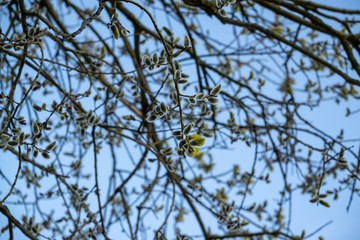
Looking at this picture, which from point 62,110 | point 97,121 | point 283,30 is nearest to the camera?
point 62,110

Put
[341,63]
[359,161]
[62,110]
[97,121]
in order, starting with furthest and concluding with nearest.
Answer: [341,63]
[359,161]
[97,121]
[62,110]

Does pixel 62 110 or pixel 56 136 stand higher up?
pixel 56 136

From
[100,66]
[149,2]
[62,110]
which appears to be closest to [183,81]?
[62,110]

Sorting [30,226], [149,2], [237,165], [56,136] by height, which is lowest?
[30,226]

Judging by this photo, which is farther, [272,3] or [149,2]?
[149,2]

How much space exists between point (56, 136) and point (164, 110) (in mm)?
2256

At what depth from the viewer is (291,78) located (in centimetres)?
354

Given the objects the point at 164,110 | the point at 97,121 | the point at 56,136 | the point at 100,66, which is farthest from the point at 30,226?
the point at 56,136

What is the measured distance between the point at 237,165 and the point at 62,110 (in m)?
2.15

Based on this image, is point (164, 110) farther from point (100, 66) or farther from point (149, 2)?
point (149, 2)

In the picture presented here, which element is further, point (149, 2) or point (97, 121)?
point (149, 2)

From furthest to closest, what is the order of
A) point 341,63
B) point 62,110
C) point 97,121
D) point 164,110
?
point 341,63
point 97,121
point 62,110
point 164,110

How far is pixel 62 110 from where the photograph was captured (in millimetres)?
1671

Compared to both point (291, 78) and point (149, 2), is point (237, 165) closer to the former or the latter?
point (291, 78)
